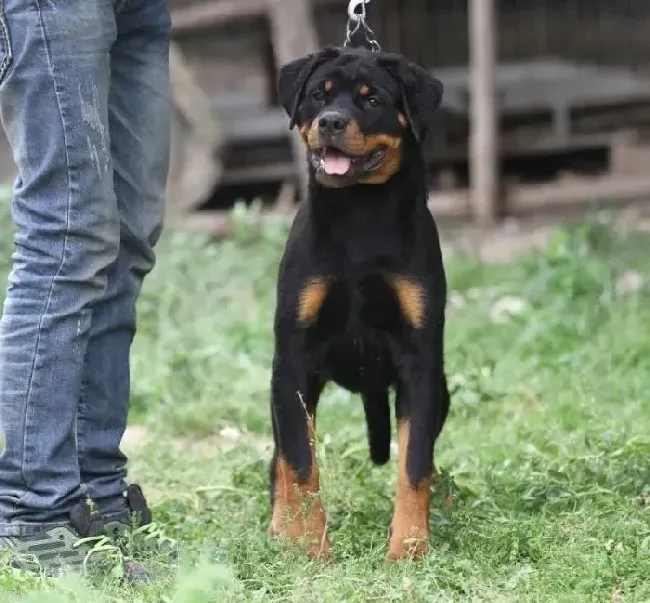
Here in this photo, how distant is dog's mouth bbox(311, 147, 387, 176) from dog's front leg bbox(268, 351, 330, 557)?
532mm

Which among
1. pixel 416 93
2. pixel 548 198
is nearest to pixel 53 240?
pixel 416 93

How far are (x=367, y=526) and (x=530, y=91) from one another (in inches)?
228

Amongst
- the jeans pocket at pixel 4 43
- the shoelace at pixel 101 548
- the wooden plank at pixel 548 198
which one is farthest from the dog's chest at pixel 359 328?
the wooden plank at pixel 548 198

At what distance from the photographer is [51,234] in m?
3.24

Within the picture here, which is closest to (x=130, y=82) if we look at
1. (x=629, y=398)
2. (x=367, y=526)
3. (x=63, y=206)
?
(x=63, y=206)

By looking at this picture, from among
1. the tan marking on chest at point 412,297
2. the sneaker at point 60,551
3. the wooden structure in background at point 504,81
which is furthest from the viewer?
the wooden structure in background at point 504,81

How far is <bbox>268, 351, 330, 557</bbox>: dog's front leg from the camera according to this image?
133 inches

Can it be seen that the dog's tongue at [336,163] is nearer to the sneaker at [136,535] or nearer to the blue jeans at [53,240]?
the blue jeans at [53,240]

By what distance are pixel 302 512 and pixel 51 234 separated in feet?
3.24

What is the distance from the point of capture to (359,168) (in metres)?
3.43

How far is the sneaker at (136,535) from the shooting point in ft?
11.1

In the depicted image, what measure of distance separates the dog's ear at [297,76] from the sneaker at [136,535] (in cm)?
120

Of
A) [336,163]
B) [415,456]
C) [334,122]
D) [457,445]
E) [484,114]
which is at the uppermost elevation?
[334,122]

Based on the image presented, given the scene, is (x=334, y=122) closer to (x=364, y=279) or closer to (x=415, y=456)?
(x=364, y=279)
